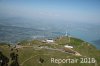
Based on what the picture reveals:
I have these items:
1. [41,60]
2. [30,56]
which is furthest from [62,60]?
[30,56]

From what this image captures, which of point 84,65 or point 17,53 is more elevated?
point 17,53

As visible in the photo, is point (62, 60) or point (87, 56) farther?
point (87, 56)

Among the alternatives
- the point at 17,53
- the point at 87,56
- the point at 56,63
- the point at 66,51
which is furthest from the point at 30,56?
the point at 87,56

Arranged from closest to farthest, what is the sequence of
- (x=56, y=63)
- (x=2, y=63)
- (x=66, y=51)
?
(x=2, y=63)
(x=56, y=63)
(x=66, y=51)

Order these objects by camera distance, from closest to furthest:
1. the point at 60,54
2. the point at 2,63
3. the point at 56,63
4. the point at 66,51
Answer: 1. the point at 2,63
2. the point at 56,63
3. the point at 60,54
4. the point at 66,51

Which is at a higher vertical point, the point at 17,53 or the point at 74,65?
the point at 17,53

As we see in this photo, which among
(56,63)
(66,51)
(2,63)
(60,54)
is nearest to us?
(2,63)

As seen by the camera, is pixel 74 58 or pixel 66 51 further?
pixel 66 51

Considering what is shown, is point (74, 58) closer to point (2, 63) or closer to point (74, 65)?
point (74, 65)

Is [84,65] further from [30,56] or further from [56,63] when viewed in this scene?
[30,56]
